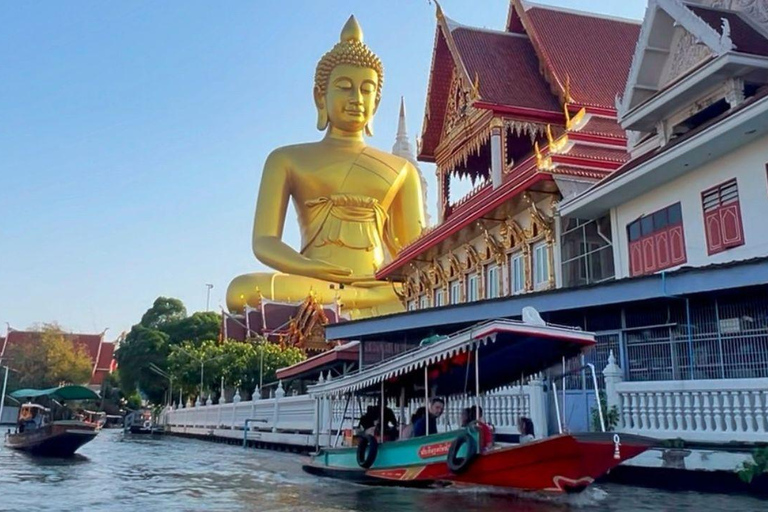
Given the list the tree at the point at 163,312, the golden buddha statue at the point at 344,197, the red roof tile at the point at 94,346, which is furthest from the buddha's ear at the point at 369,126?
the red roof tile at the point at 94,346

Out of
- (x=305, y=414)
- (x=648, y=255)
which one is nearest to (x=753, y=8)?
(x=648, y=255)

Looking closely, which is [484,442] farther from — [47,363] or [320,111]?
[47,363]

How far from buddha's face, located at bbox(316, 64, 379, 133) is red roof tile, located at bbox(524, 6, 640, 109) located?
691 inches

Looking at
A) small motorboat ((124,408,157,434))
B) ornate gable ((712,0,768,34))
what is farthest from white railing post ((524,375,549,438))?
small motorboat ((124,408,157,434))

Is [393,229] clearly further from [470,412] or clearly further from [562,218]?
[470,412]

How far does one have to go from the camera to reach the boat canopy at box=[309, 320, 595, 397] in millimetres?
8438

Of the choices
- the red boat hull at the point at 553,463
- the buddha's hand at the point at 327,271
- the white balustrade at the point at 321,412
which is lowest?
the red boat hull at the point at 553,463

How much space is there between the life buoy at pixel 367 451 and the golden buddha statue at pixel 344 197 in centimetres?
2620

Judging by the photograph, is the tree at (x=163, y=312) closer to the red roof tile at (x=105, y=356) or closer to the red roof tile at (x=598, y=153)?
the red roof tile at (x=105, y=356)

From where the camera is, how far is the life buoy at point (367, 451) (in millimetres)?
10398

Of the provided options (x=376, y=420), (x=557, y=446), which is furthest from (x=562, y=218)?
(x=557, y=446)

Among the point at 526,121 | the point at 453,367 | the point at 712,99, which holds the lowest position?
the point at 453,367

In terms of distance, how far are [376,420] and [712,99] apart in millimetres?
7740

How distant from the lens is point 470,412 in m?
9.80
